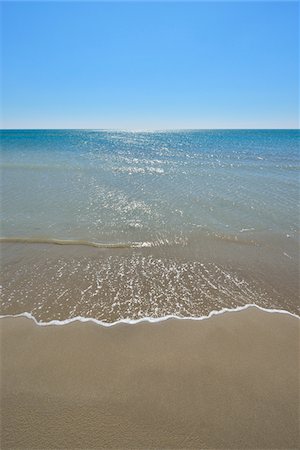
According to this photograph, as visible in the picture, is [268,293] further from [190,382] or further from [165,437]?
[165,437]

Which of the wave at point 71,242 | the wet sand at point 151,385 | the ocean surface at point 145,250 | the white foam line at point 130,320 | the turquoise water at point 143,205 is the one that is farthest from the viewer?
the turquoise water at point 143,205

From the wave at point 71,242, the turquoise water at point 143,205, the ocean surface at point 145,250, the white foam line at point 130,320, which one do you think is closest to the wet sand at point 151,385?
the white foam line at point 130,320

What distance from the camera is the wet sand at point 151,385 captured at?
3.27 m

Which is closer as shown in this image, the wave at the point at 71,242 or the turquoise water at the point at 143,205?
the wave at the point at 71,242

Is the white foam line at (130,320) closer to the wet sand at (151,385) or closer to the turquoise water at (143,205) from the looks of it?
the wet sand at (151,385)

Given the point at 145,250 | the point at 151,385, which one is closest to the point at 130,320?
the point at 151,385

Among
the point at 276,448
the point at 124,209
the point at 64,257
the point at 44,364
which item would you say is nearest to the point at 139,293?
the point at 44,364

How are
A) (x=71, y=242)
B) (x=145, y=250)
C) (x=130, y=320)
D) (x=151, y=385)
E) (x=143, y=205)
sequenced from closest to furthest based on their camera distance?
(x=151, y=385) → (x=130, y=320) → (x=145, y=250) → (x=71, y=242) → (x=143, y=205)

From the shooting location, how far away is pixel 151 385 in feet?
12.7

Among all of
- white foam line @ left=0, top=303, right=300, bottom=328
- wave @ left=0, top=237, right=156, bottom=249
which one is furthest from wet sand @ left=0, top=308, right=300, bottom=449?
wave @ left=0, top=237, right=156, bottom=249

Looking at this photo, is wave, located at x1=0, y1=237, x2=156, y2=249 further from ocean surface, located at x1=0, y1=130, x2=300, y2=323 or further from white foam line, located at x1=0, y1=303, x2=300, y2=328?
white foam line, located at x1=0, y1=303, x2=300, y2=328

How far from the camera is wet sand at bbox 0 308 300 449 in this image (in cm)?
327

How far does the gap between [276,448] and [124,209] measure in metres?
11.1

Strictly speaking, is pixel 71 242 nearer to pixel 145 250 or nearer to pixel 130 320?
pixel 145 250
